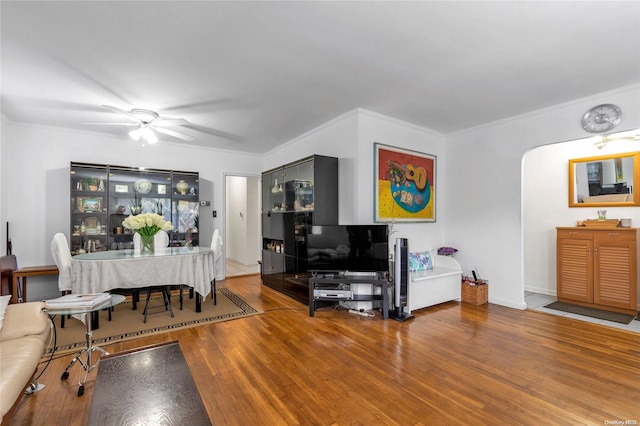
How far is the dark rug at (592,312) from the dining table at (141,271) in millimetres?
4707

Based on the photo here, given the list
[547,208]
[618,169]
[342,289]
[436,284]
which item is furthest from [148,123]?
[618,169]

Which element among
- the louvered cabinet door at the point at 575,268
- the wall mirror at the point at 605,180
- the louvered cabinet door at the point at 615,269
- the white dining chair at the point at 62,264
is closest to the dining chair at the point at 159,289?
the white dining chair at the point at 62,264

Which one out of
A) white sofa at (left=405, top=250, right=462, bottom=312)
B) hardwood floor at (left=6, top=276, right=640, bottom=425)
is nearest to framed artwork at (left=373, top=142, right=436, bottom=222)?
white sofa at (left=405, top=250, right=462, bottom=312)

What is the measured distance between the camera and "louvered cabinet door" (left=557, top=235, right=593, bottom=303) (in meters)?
3.94

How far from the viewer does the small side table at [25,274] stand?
12.5 feet

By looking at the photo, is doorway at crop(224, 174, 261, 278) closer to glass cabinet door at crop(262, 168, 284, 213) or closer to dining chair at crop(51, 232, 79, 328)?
glass cabinet door at crop(262, 168, 284, 213)

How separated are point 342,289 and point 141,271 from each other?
7.90ft

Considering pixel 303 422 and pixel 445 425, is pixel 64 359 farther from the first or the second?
pixel 445 425

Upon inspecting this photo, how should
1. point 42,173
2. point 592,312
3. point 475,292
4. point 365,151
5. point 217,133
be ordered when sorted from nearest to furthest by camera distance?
point 592,312 < point 365,151 < point 475,292 < point 42,173 < point 217,133

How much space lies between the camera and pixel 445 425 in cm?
169

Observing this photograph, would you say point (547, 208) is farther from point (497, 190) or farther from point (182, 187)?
point (182, 187)

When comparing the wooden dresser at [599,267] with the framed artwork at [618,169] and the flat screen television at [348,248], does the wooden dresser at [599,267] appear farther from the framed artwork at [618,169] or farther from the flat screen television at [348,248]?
the flat screen television at [348,248]

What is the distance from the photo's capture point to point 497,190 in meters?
4.20

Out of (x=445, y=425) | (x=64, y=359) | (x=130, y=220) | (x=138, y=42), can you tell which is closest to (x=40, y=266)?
(x=130, y=220)
